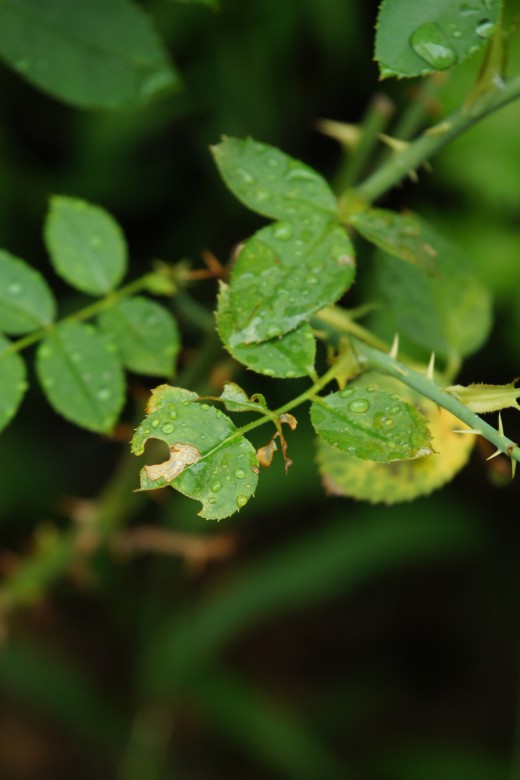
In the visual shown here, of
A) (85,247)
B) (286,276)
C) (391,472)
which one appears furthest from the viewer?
(85,247)

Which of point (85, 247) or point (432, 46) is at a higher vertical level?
point (432, 46)

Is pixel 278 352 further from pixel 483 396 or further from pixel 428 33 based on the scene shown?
pixel 428 33

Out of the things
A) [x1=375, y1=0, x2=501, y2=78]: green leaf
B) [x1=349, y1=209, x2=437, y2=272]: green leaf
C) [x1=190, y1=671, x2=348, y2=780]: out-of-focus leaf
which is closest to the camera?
[x1=375, y1=0, x2=501, y2=78]: green leaf

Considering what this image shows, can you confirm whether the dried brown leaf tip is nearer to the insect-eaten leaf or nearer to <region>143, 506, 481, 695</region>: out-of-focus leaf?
the insect-eaten leaf

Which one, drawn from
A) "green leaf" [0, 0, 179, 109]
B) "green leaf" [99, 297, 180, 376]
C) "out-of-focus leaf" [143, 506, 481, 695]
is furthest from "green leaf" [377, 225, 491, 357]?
"out-of-focus leaf" [143, 506, 481, 695]

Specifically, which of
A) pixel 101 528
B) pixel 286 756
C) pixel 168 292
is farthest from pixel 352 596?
pixel 168 292

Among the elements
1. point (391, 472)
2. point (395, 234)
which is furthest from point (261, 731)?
point (395, 234)
